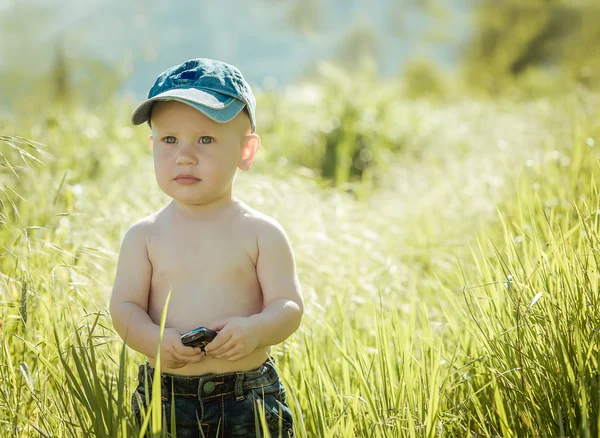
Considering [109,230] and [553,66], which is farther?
[553,66]

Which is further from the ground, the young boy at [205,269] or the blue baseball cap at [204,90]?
the blue baseball cap at [204,90]

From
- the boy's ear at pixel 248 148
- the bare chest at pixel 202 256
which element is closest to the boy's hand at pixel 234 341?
the bare chest at pixel 202 256

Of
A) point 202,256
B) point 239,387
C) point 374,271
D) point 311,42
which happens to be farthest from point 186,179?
point 311,42

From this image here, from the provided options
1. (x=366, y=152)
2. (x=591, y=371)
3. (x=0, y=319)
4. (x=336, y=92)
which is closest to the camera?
(x=591, y=371)

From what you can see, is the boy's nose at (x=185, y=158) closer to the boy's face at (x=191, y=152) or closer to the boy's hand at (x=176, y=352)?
the boy's face at (x=191, y=152)

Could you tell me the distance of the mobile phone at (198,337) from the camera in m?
1.45

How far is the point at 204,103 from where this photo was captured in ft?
4.94

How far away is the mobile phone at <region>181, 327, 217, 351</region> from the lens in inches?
57.1

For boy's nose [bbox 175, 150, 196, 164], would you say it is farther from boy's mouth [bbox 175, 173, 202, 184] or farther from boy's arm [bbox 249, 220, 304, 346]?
boy's arm [bbox 249, 220, 304, 346]

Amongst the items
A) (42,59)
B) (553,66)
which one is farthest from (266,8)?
(553,66)

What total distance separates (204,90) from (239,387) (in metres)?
0.75

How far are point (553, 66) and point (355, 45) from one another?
23.8 meters

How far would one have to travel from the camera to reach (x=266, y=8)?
2108 inches

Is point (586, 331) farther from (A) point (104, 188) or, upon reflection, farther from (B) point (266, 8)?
(B) point (266, 8)
